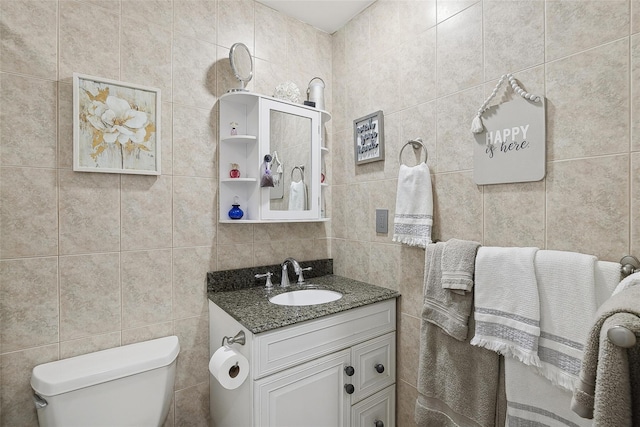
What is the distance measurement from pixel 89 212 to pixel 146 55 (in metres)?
0.73

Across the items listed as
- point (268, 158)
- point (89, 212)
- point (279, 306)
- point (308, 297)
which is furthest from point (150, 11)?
point (308, 297)

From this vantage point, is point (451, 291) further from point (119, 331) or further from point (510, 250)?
point (119, 331)

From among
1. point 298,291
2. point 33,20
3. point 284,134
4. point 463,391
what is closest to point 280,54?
point 284,134

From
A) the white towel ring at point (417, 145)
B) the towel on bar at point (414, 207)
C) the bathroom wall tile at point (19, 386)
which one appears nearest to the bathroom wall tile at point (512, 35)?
the white towel ring at point (417, 145)

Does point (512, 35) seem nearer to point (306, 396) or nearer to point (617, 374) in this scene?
point (617, 374)

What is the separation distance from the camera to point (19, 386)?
1151mm

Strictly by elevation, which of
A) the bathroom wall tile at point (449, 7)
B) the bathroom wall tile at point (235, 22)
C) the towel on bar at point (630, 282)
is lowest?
the towel on bar at point (630, 282)

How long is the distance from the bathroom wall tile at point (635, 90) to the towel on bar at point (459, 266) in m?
0.53

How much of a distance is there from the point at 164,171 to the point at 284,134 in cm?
60

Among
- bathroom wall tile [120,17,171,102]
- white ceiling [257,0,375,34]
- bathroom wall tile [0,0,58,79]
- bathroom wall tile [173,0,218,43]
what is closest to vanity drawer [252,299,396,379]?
bathroom wall tile [120,17,171,102]

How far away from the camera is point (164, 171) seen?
1439 mm

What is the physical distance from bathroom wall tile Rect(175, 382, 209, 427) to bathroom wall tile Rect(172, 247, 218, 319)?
14.2 inches

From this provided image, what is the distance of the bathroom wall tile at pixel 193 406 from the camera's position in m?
1.47

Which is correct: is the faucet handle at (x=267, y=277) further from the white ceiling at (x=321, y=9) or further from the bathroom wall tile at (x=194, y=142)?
the white ceiling at (x=321, y=9)
